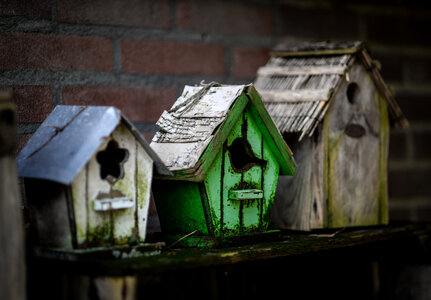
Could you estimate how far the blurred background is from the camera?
1.82m

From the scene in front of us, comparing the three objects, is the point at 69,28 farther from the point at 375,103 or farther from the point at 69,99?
the point at 375,103

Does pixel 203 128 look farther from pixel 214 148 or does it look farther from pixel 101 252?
pixel 101 252

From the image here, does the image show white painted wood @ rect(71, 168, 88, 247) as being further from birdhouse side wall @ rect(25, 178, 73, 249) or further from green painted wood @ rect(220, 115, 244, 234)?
green painted wood @ rect(220, 115, 244, 234)

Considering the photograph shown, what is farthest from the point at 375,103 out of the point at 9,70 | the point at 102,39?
the point at 9,70

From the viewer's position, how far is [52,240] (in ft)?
4.59

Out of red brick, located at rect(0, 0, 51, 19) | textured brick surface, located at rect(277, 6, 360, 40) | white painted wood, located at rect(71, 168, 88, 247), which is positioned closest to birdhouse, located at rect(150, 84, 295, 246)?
white painted wood, located at rect(71, 168, 88, 247)

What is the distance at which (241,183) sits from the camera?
1.63m

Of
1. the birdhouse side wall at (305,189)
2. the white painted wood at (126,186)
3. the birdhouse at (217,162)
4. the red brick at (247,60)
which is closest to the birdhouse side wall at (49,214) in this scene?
the white painted wood at (126,186)

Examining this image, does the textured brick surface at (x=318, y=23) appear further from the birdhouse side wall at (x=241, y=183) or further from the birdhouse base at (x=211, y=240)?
the birdhouse base at (x=211, y=240)

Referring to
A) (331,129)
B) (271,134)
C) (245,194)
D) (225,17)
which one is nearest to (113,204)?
(245,194)

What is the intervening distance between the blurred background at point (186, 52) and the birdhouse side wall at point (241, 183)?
16 centimetres

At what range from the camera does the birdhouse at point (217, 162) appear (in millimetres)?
1538

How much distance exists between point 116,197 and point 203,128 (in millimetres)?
277

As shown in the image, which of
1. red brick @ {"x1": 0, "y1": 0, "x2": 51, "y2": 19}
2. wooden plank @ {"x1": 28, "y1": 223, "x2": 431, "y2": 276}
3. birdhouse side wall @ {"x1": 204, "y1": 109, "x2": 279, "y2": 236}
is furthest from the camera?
red brick @ {"x1": 0, "y1": 0, "x2": 51, "y2": 19}
